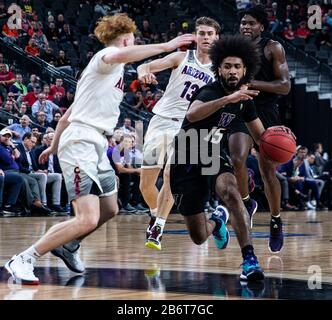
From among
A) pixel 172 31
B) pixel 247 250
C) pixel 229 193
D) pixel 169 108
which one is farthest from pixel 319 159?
pixel 247 250

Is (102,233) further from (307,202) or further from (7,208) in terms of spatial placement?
(307,202)

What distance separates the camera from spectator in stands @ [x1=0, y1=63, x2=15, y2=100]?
17.2 metres

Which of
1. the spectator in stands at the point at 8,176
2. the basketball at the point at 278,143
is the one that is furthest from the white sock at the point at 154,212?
the spectator in stands at the point at 8,176

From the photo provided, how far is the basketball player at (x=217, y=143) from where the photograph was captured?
6332 mm

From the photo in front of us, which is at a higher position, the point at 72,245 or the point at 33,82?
the point at 33,82

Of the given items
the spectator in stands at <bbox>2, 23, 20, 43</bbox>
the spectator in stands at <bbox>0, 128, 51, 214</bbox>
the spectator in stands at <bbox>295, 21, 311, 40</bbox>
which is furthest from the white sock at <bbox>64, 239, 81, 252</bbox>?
the spectator in stands at <bbox>295, 21, 311, 40</bbox>

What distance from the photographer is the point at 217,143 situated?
6738 millimetres

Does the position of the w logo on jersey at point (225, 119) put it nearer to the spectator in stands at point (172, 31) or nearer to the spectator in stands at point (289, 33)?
the spectator in stands at point (172, 31)

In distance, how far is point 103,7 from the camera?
76.0 feet

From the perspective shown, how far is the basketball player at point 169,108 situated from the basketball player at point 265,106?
1.31ft

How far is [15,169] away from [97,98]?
8801 millimetres

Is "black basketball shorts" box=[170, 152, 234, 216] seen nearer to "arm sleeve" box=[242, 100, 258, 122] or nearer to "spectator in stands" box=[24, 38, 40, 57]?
"arm sleeve" box=[242, 100, 258, 122]

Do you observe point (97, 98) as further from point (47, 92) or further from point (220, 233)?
point (47, 92)

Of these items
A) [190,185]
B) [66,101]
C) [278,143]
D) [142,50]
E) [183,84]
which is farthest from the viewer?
[66,101]
